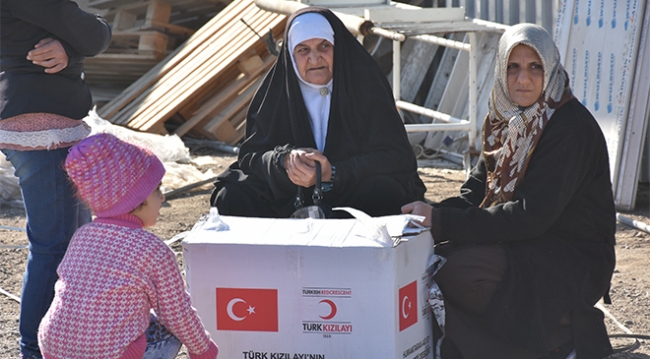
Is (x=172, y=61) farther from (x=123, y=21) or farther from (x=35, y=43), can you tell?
(x=35, y=43)

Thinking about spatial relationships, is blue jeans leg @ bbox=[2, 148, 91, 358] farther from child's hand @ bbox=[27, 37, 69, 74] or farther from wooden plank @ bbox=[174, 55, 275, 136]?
wooden plank @ bbox=[174, 55, 275, 136]

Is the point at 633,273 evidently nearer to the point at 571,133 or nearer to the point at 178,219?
the point at 571,133

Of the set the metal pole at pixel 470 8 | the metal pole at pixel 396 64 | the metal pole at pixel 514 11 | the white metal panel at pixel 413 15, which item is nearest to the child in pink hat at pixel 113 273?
the white metal panel at pixel 413 15

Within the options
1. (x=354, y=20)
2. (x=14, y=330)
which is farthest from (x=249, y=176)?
(x=354, y=20)

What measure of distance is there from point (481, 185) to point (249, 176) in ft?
2.94

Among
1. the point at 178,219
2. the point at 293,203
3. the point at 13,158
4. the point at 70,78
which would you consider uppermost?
the point at 70,78

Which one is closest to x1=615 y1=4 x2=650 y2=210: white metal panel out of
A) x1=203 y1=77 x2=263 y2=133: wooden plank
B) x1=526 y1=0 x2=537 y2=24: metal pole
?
x1=526 y1=0 x2=537 y2=24: metal pole

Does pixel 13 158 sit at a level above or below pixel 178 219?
above

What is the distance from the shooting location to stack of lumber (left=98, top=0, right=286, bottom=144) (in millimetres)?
7184

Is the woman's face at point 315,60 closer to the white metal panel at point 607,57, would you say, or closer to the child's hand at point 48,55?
the child's hand at point 48,55

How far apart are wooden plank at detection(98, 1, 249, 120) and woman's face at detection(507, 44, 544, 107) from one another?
5.14 m

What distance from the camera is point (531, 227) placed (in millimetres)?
2518

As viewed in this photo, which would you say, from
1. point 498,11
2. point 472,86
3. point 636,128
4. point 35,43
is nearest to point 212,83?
point 498,11

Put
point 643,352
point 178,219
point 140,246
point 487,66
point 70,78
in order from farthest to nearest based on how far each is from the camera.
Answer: point 487,66 < point 178,219 < point 643,352 < point 70,78 < point 140,246
